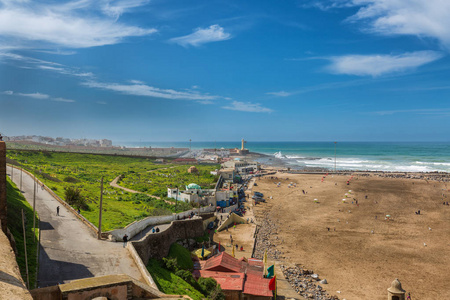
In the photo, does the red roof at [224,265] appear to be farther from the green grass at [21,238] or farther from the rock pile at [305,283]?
the green grass at [21,238]

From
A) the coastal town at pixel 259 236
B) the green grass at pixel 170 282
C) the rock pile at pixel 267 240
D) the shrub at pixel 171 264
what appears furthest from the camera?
the rock pile at pixel 267 240

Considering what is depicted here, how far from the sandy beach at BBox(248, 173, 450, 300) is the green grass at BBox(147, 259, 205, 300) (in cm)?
884

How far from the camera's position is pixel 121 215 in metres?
23.5

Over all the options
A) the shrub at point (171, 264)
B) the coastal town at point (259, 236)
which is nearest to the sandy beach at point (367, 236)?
the coastal town at point (259, 236)

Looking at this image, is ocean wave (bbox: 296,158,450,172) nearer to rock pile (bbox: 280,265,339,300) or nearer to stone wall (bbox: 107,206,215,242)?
rock pile (bbox: 280,265,339,300)

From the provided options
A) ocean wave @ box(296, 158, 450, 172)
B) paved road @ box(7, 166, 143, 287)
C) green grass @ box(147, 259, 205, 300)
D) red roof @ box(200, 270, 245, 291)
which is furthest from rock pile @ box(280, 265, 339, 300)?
ocean wave @ box(296, 158, 450, 172)

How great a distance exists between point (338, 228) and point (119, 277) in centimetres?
2546

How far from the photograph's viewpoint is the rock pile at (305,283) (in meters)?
19.0

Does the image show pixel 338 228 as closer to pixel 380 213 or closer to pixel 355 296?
pixel 380 213

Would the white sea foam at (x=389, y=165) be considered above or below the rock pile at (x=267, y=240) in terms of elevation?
above

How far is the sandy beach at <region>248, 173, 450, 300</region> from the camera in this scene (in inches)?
822

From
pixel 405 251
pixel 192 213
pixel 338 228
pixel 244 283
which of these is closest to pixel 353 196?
pixel 338 228

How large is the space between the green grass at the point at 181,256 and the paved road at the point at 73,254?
3.95 meters

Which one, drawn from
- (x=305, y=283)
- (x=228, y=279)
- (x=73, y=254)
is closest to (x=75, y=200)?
(x=73, y=254)
